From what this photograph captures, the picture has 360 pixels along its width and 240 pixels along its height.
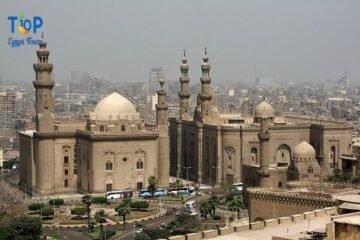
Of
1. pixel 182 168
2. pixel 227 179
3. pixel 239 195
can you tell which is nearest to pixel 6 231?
pixel 239 195

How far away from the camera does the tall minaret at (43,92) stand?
47.7 metres

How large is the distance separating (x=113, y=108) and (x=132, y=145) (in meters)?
2.88

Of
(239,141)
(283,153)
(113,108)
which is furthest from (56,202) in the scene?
(283,153)

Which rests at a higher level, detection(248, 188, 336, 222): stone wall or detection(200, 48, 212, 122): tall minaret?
detection(200, 48, 212, 122): tall minaret

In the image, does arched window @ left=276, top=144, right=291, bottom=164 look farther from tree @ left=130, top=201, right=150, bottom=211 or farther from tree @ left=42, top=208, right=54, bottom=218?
tree @ left=42, top=208, right=54, bottom=218

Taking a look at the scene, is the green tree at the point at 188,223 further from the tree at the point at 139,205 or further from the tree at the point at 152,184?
the tree at the point at 152,184

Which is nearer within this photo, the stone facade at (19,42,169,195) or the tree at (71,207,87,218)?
the tree at (71,207,87,218)

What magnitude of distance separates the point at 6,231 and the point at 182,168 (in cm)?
2588

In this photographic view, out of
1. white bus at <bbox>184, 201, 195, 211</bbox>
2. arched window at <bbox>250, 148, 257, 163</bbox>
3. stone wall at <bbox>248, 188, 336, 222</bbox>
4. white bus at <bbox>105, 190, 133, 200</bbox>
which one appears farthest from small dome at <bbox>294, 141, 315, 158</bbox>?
stone wall at <bbox>248, 188, 336, 222</bbox>

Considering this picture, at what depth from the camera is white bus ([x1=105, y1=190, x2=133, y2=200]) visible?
45.8 metres

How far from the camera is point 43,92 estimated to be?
158 ft

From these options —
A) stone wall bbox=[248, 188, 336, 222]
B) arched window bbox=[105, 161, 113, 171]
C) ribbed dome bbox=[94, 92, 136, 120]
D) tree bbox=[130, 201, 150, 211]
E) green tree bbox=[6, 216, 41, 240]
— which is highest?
ribbed dome bbox=[94, 92, 136, 120]

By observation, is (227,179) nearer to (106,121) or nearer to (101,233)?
(106,121)

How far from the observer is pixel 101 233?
115 feet
